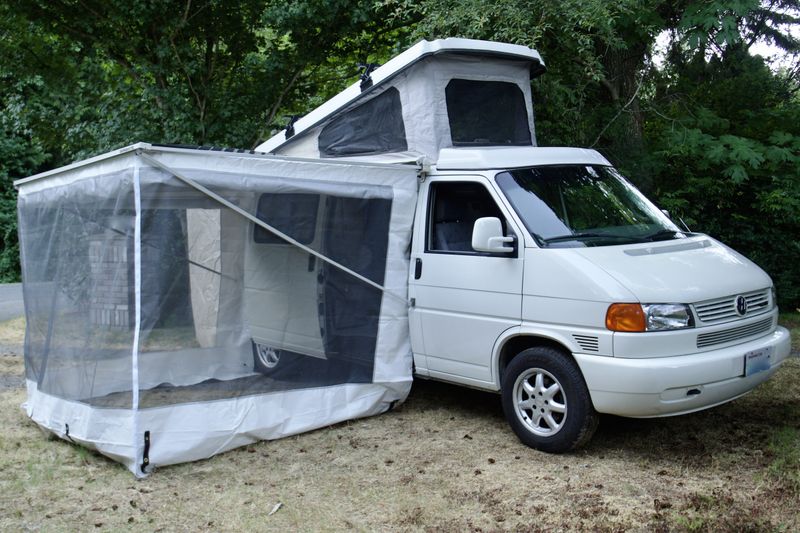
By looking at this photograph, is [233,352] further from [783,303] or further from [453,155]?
[783,303]

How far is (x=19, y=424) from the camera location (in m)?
7.07

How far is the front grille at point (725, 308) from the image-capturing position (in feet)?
17.6

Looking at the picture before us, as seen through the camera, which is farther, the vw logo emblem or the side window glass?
the side window glass

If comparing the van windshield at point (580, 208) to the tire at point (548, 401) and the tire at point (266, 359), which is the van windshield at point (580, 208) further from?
the tire at point (266, 359)

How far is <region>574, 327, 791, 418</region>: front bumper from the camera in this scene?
5184 millimetres

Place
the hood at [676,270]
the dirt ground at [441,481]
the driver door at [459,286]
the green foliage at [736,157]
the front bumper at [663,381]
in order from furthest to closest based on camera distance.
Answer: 1. the green foliage at [736,157]
2. the driver door at [459,286]
3. the hood at [676,270]
4. the front bumper at [663,381]
5. the dirt ground at [441,481]

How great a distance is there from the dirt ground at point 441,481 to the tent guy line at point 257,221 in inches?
46.1

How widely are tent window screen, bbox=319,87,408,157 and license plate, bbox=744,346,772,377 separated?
3.32 m

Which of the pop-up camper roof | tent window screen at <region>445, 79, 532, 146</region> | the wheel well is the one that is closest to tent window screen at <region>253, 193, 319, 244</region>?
the pop-up camper roof

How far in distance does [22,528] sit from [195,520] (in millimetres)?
1034

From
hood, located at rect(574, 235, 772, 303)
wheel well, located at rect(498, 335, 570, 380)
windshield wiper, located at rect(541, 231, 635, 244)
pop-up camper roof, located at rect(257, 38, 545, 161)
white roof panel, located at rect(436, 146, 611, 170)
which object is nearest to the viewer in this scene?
hood, located at rect(574, 235, 772, 303)

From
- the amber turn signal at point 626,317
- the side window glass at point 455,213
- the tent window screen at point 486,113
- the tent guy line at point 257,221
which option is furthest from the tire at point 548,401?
the tent window screen at point 486,113

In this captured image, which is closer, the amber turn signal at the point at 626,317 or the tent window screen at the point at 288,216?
the amber turn signal at the point at 626,317

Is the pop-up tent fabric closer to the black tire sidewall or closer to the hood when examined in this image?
the black tire sidewall
